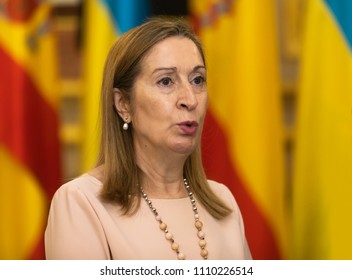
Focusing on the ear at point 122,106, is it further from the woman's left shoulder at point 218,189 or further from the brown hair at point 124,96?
the woman's left shoulder at point 218,189

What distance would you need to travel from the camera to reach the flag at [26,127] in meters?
1.76

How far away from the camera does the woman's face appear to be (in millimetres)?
824

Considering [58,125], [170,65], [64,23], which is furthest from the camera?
[64,23]

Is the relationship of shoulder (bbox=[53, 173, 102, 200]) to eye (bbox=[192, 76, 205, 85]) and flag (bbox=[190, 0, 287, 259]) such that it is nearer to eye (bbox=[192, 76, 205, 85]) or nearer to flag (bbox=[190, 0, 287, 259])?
eye (bbox=[192, 76, 205, 85])

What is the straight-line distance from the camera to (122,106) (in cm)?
87

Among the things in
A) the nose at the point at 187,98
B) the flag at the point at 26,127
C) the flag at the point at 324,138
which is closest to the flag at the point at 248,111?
the flag at the point at 324,138

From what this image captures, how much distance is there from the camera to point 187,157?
93 cm

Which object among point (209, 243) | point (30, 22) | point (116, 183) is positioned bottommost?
point (209, 243)

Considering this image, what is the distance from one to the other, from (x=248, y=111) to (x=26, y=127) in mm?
665

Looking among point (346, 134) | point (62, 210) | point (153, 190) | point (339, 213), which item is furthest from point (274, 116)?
point (62, 210)

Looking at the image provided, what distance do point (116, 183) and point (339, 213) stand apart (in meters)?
0.94

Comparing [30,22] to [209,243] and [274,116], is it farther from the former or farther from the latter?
[209,243]

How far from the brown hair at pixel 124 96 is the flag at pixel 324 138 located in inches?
34.3

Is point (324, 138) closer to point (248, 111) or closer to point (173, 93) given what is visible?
point (248, 111)
